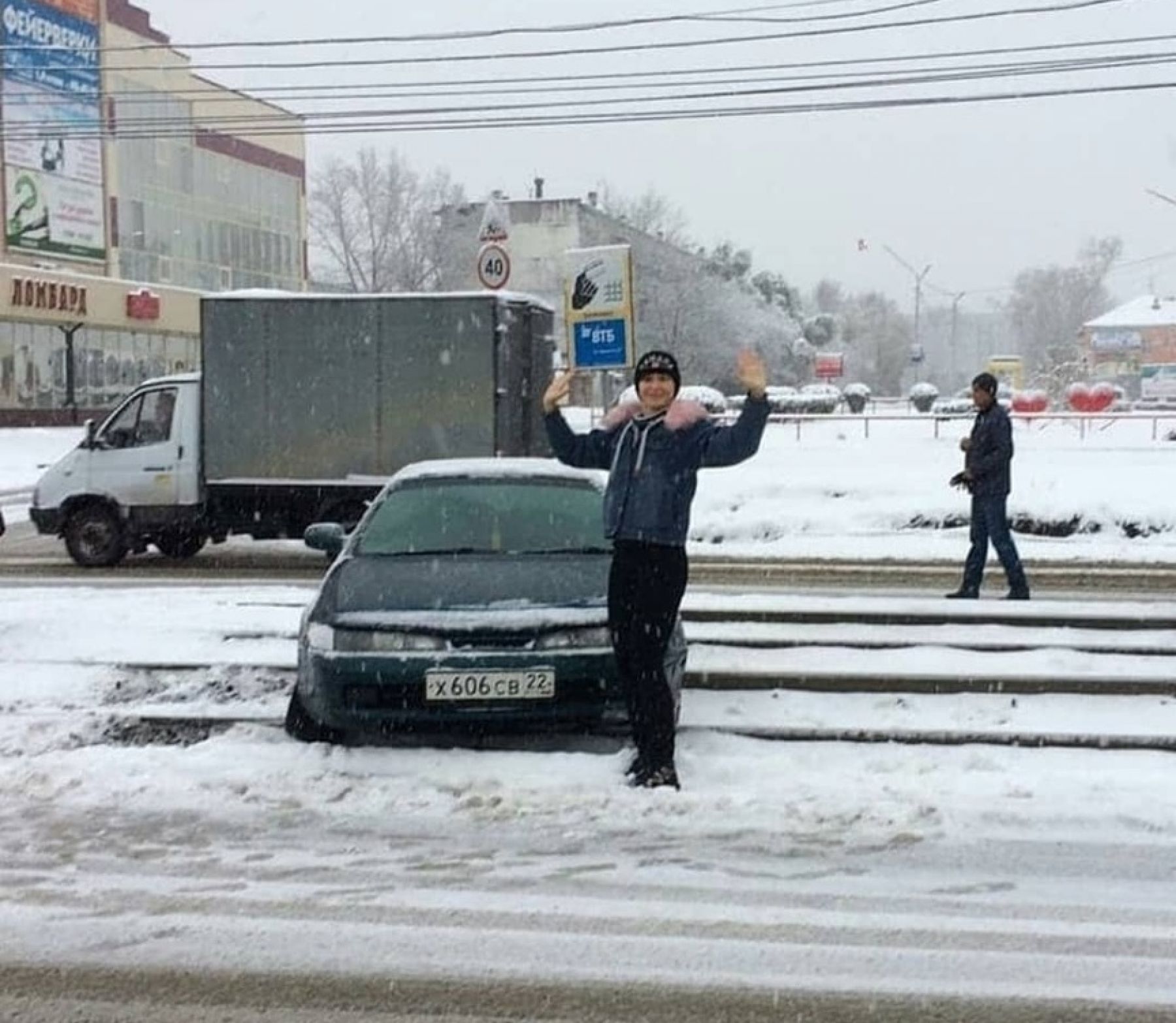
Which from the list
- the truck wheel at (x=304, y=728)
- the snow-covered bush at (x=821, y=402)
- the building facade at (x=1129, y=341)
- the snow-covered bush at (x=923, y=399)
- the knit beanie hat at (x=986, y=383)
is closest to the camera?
the truck wheel at (x=304, y=728)

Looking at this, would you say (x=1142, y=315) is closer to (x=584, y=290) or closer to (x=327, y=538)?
(x=584, y=290)

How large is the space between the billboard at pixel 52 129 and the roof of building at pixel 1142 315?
6586 cm

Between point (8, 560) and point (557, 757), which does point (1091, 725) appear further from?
point (8, 560)

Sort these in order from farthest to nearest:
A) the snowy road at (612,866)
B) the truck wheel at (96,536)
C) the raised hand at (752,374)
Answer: the truck wheel at (96,536) → the raised hand at (752,374) → the snowy road at (612,866)

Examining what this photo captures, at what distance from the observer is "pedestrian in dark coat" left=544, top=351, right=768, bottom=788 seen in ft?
21.0

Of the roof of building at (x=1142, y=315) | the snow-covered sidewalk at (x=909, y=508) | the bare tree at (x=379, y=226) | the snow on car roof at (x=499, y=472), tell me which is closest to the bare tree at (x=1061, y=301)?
the roof of building at (x=1142, y=315)

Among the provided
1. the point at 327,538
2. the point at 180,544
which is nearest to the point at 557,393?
the point at 327,538

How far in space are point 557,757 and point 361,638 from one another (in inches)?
41.8

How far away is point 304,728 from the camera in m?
7.34

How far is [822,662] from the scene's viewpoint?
8.84m

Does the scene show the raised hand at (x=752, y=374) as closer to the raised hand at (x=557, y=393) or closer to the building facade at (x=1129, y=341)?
the raised hand at (x=557, y=393)

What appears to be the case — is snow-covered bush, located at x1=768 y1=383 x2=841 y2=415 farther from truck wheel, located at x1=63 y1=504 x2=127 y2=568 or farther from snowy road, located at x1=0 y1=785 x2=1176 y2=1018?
Answer: snowy road, located at x1=0 y1=785 x2=1176 y2=1018

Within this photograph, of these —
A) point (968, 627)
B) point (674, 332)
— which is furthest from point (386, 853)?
point (674, 332)

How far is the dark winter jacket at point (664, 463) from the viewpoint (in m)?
6.37
